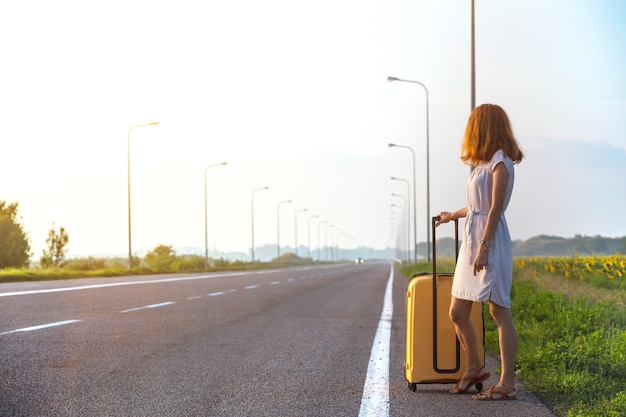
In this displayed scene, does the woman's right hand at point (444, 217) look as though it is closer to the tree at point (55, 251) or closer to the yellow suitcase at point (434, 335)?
the yellow suitcase at point (434, 335)

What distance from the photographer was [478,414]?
5500 mm

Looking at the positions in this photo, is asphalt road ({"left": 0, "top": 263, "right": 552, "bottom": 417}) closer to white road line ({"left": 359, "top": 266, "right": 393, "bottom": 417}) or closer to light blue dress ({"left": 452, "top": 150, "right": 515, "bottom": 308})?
white road line ({"left": 359, "top": 266, "right": 393, "bottom": 417})

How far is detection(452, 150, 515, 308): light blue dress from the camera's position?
571 cm

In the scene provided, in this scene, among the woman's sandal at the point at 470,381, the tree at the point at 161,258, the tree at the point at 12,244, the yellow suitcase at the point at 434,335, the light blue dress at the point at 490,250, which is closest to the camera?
the light blue dress at the point at 490,250

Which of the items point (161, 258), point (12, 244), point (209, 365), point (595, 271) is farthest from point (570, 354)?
point (161, 258)

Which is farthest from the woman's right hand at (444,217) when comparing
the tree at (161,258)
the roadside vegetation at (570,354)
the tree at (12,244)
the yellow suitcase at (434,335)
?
the tree at (161,258)

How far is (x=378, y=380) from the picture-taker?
6895mm

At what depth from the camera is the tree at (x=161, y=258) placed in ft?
203

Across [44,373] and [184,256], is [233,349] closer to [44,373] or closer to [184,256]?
[44,373]

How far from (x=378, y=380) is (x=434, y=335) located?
0.89 m

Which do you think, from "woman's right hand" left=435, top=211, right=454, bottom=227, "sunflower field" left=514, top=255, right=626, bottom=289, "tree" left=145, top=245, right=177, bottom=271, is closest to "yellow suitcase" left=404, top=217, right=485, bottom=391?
"woman's right hand" left=435, top=211, right=454, bottom=227

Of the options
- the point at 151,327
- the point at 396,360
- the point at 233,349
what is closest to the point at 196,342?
the point at 233,349

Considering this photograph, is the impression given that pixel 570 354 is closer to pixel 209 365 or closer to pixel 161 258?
pixel 209 365

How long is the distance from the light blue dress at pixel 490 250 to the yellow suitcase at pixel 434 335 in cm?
35
